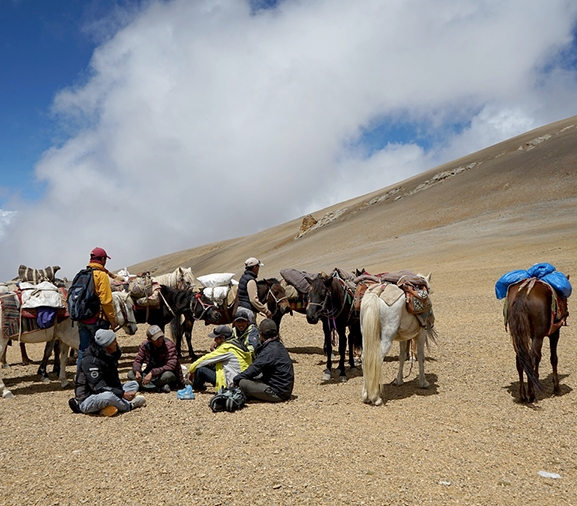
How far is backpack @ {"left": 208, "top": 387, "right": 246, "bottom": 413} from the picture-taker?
659 cm

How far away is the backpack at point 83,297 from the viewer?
7082mm

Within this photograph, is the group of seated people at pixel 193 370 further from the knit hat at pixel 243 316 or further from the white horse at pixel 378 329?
the white horse at pixel 378 329

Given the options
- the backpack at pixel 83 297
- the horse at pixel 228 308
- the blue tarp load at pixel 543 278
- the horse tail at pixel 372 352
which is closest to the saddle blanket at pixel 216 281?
the horse at pixel 228 308

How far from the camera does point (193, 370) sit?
771cm

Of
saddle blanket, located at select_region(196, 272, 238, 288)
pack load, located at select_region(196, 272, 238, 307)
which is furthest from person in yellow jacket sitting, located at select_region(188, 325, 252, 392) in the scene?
saddle blanket, located at select_region(196, 272, 238, 288)

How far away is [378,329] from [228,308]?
415cm

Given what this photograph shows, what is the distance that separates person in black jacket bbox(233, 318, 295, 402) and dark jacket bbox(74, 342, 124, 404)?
163cm

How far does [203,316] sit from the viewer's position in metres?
10.3

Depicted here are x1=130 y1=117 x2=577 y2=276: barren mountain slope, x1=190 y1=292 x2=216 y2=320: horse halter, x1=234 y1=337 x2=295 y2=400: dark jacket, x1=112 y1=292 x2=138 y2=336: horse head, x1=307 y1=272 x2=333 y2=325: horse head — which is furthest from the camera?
x1=130 y1=117 x2=577 y2=276: barren mountain slope

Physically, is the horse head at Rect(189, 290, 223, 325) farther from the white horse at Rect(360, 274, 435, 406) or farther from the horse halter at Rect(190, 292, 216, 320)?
the white horse at Rect(360, 274, 435, 406)

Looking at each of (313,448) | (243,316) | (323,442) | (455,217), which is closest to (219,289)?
(243,316)

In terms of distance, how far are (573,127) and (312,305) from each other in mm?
62038

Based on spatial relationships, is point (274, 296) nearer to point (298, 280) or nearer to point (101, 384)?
point (298, 280)

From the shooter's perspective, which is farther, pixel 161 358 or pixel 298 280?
pixel 298 280
